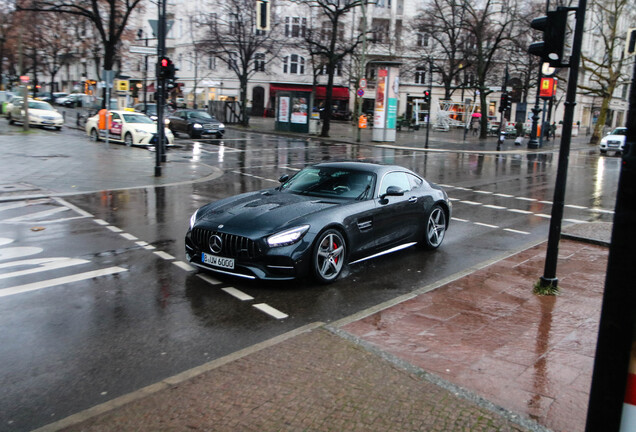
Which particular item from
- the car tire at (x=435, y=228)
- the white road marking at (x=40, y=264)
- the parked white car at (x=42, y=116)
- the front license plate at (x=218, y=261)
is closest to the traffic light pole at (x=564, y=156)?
the car tire at (x=435, y=228)

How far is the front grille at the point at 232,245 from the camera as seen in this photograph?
6.61 m

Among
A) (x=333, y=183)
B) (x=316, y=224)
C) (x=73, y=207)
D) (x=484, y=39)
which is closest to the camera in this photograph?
(x=316, y=224)

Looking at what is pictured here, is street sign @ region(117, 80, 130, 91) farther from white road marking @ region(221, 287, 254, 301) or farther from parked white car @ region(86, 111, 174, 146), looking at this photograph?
white road marking @ region(221, 287, 254, 301)

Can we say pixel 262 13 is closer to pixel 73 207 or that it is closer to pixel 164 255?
pixel 73 207

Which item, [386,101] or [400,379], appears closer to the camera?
[400,379]

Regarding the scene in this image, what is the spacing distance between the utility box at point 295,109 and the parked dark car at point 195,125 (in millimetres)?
9228

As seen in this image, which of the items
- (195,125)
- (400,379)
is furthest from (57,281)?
(195,125)

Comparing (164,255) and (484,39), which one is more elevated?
(484,39)

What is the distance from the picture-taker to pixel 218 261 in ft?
22.4

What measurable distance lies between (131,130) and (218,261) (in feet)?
66.5

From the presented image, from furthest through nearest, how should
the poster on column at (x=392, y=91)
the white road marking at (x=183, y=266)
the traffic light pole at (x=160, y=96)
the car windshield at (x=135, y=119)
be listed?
the poster on column at (x=392, y=91) < the car windshield at (x=135, y=119) < the traffic light pole at (x=160, y=96) < the white road marking at (x=183, y=266)

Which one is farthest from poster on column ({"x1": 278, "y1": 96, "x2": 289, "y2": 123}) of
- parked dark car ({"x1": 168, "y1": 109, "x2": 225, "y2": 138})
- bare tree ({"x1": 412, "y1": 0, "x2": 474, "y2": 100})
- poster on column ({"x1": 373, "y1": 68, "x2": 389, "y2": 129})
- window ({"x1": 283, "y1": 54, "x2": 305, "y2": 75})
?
window ({"x1": 283, "y1": 54, "x2": 305, "y2": 75})

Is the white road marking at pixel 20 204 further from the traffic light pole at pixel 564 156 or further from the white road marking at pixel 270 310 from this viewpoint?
the traffic light pole at pixel 564 156

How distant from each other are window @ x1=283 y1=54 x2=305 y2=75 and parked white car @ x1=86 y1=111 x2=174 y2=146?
45.0m
